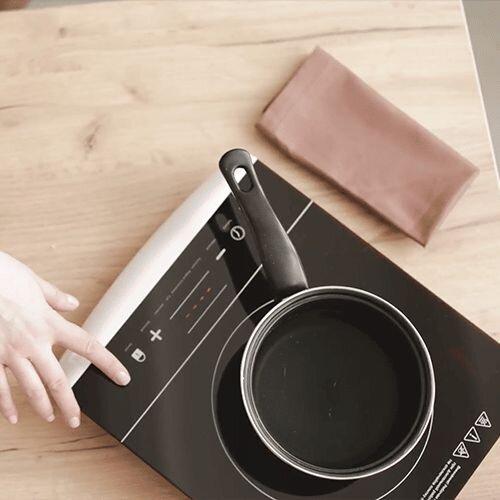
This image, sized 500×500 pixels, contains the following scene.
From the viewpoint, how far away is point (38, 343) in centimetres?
73

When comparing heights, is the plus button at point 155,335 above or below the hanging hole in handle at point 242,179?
below

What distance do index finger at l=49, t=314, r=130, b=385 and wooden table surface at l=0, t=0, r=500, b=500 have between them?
0.06 m

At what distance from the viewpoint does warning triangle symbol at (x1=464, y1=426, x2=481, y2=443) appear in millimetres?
716

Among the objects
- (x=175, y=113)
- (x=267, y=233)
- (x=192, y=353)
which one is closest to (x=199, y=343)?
(x=192, y=353)

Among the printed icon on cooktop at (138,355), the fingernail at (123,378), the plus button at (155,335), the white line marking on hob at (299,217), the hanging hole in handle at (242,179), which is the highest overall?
the hanging hole in handle at (242,179)

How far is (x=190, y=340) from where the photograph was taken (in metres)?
0.75

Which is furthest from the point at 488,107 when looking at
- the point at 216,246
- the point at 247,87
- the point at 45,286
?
the point at 45,286

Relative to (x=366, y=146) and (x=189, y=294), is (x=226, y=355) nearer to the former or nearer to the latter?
(x=189, y=294)

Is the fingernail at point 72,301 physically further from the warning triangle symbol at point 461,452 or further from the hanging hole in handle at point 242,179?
the warning triangle symbol at point 461,452

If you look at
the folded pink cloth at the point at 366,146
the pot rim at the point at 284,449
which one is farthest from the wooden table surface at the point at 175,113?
the pot rim at the point at 284,449

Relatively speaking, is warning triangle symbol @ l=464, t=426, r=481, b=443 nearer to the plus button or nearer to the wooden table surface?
the wooden table surface

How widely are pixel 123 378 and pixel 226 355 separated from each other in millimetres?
99

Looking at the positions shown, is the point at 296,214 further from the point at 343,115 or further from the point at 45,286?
the point at 45,286

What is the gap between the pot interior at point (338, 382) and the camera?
675mm
